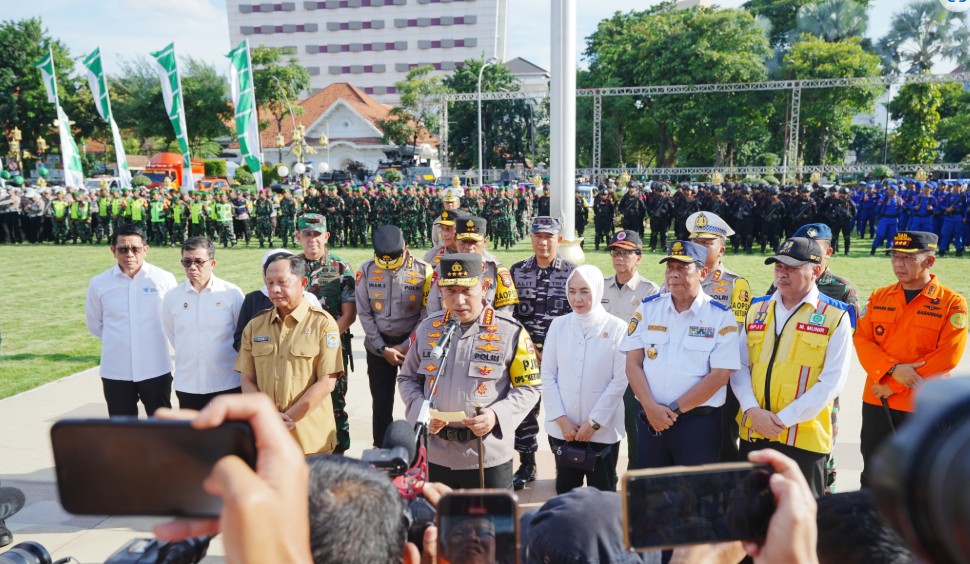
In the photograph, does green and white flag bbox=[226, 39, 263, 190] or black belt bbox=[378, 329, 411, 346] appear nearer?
black belt bbox=[378, 329, 411, 346]

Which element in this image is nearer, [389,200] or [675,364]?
[675,364]

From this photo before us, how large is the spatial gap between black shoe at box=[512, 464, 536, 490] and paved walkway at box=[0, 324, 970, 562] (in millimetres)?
63

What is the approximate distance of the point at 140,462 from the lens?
1093 millimetres

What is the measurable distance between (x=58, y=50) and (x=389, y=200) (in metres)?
48.7

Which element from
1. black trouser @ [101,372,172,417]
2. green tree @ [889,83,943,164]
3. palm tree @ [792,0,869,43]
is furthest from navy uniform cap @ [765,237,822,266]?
palm tree @ [792,0,869,43]

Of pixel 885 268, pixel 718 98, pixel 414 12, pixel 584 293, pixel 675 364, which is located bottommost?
pixel 885 268

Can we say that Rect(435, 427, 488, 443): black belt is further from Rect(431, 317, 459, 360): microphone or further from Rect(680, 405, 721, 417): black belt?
Rect(680, 405, 721, 417): black belt

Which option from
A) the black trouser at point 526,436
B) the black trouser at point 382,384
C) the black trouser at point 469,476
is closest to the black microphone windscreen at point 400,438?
the black trouser at point 469,476

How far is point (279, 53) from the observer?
5797cm

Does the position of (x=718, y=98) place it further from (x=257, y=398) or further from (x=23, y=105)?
(x=23, y=105)

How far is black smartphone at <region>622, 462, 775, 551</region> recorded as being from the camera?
129 cm

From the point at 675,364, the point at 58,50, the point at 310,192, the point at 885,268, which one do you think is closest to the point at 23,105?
the point at 58,50

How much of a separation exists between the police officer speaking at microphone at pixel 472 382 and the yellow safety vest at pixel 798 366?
4.12 ft

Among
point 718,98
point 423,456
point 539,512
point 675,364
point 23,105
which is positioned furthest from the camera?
point 23,105
